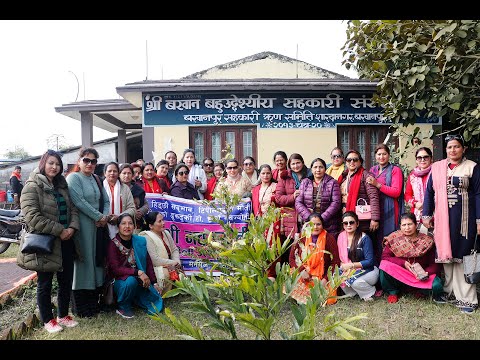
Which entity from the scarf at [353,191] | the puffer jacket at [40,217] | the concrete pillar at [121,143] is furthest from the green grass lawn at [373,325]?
the concrete pillar at [121,143]

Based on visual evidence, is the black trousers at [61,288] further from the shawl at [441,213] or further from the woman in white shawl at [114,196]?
the shawl at [441,213]

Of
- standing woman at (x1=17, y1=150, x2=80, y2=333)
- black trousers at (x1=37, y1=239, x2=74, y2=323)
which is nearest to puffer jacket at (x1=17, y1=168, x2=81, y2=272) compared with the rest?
standing woman at (x1=17, y1=150, x2=80, y2=333)

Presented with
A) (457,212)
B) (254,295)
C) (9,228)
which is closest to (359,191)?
(457,212)

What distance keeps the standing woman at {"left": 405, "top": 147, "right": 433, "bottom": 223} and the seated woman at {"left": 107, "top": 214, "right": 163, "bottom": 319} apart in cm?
334

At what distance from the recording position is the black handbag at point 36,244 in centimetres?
380

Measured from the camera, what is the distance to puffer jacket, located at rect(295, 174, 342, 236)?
16.7 ft

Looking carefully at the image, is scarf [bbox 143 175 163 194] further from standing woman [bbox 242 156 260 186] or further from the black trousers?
the black trousers

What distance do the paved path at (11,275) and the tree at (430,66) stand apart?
5693 millimetres

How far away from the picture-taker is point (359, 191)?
5168mm
